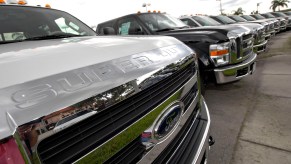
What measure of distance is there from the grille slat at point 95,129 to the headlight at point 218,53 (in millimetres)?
2491

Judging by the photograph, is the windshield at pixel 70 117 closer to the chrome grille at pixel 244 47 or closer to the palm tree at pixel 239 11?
the chrome grille at pixel 244 47

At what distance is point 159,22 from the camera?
4.86 meters

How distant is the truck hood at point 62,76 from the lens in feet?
2.32

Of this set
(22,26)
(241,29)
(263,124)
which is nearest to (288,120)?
(263,124)

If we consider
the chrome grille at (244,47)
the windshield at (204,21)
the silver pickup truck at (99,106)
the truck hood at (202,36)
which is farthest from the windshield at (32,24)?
the windshield at (204,21)

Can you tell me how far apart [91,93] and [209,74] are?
299 centimetres

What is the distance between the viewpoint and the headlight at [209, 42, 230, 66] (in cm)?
349

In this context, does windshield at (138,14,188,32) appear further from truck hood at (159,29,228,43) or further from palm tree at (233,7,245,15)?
palm tree at (233,7,245,15)

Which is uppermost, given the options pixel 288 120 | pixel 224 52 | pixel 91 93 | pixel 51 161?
pixel 91 93

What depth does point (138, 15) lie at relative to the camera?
4785 mm

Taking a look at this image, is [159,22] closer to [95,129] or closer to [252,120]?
[252,120]

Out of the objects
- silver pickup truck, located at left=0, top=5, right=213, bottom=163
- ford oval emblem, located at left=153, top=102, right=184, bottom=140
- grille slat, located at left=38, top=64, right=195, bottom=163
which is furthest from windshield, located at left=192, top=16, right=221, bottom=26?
grille slat, located at left=38, top=64, right=195, bottom=163

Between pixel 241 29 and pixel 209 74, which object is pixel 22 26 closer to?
pixel 209 74

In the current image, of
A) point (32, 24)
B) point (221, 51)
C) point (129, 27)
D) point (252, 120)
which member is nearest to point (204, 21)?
point (129, 27)
